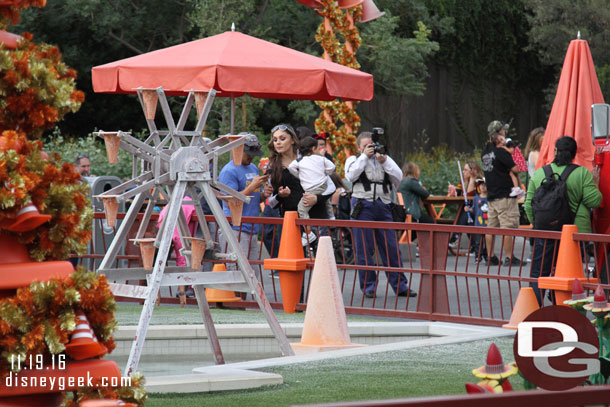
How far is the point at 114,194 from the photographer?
8258 millimetres

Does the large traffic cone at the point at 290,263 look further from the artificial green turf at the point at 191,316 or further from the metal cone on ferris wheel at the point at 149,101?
the metal cone on ferris wheel at the point at 149,101

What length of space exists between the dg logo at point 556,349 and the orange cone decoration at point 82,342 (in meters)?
1.62

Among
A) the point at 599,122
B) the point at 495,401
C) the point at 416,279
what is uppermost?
the point at 599,122

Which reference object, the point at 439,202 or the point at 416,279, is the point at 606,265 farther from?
the point at 439,202

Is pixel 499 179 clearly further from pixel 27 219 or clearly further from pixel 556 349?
pixel 27 219

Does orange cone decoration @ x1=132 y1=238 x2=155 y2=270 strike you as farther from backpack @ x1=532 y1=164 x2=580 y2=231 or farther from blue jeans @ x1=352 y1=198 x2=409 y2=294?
backpack @ x1=532 y1=164 x2=580 y2=231

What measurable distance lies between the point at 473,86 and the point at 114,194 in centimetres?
2632

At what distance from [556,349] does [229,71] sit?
747 cm

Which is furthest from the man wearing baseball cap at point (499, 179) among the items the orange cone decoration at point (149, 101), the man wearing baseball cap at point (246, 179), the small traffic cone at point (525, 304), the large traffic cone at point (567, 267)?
the orange cone decoration at point (149, 101)

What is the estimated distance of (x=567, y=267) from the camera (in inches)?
396

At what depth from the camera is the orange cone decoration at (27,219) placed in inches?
170

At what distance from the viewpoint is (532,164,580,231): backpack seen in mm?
11438

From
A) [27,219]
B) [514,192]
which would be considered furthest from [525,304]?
[27,219]

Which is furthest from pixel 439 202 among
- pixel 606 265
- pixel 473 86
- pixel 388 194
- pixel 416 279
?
pixel 473 86
